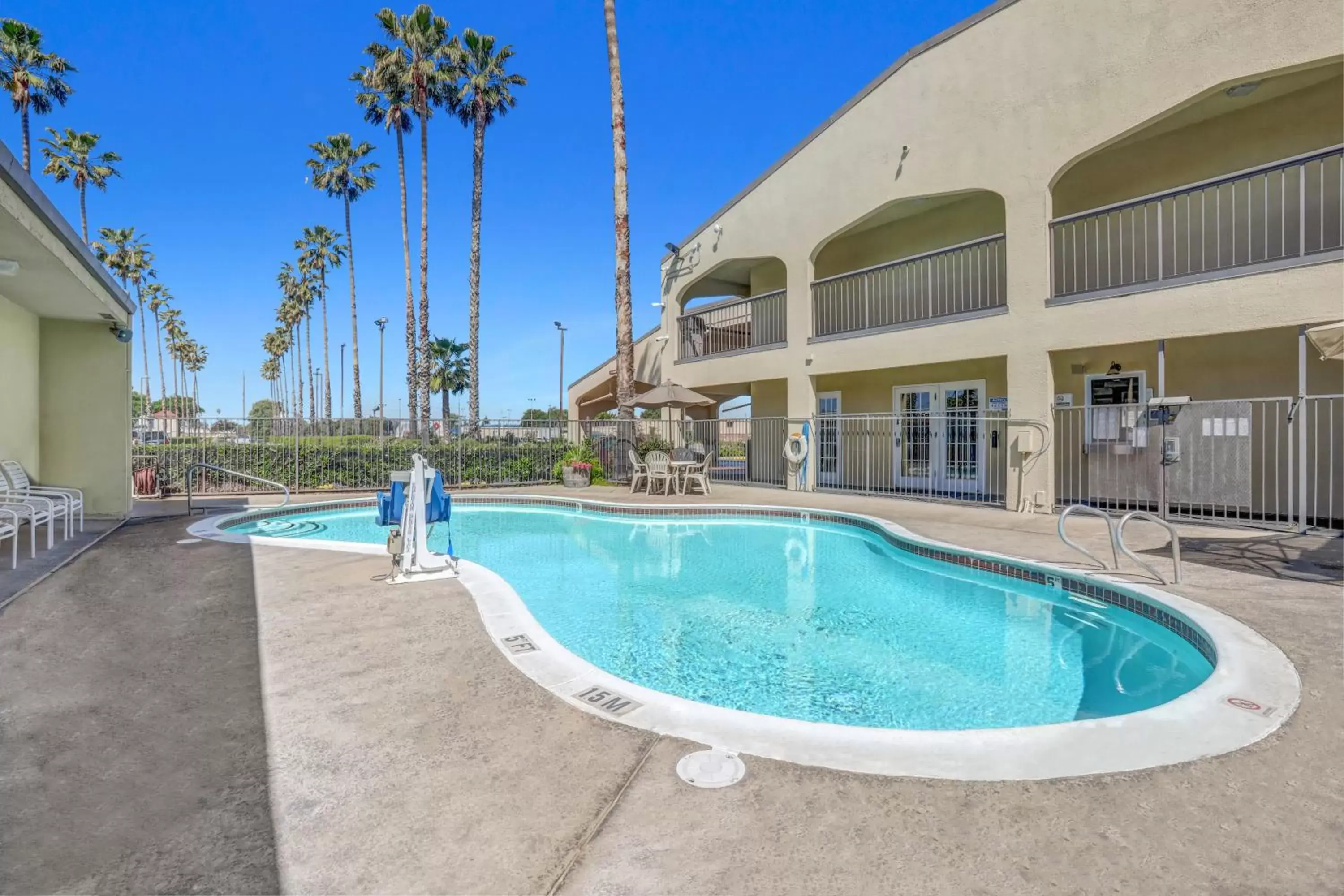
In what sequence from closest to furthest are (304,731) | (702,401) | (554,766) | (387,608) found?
(554,766) < (304,731) < (387,608) < (702,401)

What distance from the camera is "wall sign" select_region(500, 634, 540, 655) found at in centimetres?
381

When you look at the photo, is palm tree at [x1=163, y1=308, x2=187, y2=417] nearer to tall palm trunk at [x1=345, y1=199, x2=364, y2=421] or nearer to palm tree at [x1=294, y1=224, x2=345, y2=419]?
palm tree at [x1=294, y1=224, x2=345, y2=419]

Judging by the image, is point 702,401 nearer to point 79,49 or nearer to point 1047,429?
point 1047,429

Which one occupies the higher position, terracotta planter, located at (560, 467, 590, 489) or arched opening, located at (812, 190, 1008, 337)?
arched opening, located at (812, 190, 1008, 337)

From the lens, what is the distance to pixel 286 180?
3019cm

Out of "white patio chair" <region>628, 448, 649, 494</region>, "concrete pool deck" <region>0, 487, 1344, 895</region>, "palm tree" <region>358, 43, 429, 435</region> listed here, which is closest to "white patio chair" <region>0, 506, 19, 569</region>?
"concrete pool deck" <region>0, 487, 1344, 895</region>

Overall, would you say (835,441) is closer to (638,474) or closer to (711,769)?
(638,474)

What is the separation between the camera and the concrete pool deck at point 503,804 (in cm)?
185

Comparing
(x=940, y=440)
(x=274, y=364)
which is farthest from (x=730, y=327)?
(x=274, y=364)

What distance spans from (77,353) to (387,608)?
8.46m

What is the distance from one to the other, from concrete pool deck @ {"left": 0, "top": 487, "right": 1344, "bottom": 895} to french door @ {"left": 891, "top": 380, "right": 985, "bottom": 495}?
9348 millimetres

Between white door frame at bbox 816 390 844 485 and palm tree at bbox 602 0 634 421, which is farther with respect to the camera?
palm tree at bbox 602 0 634 421

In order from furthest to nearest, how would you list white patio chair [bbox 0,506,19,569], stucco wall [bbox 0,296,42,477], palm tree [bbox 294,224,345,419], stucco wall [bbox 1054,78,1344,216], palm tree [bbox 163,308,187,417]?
palm tree [bbox 163,308,187,417]
palm tree [bbox 294,224,345,419]
stucco wall [bbox 1054,78,1344,216]
stucco wall [bbox 0,296,42,477]
white patio chair [bbox 0,506,19,569]

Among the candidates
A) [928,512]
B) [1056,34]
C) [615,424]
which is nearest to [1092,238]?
[1056,34]
